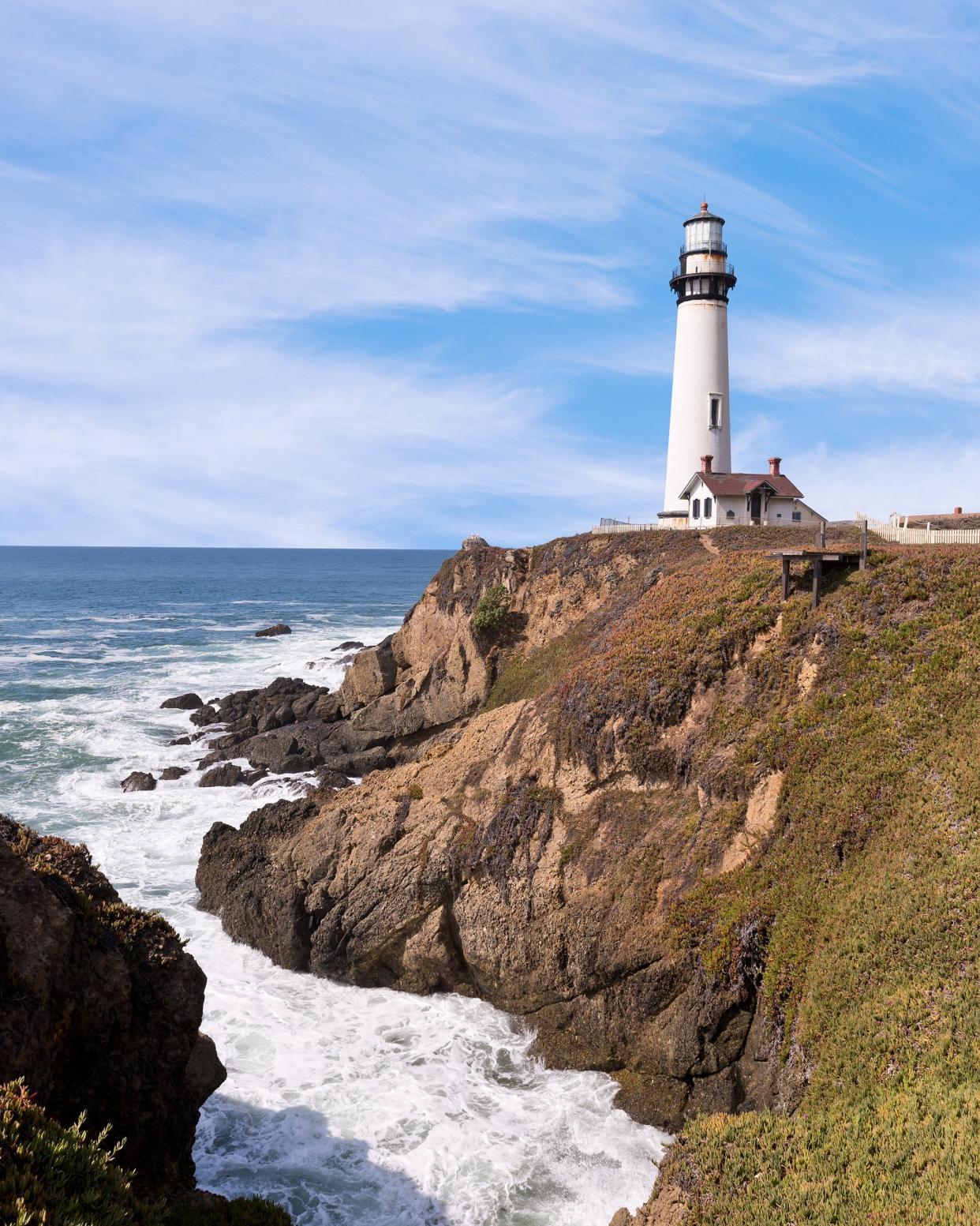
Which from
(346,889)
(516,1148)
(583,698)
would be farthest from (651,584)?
(516,1148)

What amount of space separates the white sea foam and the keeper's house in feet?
96.2

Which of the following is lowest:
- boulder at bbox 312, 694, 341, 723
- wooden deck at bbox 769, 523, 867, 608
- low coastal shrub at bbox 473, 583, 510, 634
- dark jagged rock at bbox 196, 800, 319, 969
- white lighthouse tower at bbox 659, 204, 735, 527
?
dark jagged rock at bbox 196, 800, 319, 969

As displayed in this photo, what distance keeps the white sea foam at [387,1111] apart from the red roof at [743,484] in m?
30.0

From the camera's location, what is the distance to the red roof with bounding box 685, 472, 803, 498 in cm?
4491

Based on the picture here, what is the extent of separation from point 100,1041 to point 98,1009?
0.54m

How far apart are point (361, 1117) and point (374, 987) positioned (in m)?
5.48

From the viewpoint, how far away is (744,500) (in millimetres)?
45062

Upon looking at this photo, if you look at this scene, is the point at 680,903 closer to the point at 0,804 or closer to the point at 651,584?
the point at 651,584

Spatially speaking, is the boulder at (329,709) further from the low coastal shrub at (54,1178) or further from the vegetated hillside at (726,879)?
the low coastal shrub at (54,1178)

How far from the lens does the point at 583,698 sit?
2594 centimetres

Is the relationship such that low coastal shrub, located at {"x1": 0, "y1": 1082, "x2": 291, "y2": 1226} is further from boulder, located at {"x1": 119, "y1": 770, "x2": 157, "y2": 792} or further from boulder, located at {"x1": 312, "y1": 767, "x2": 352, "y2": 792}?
boulder, located at {"x1": 119, "y1": 770, "x2": 157, "y2": 792}

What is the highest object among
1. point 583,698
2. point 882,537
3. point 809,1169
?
point 882,537

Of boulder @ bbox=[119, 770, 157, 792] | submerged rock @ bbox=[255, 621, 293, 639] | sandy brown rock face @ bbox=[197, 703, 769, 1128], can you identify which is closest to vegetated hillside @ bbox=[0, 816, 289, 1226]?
sandy brown rock face @ bbox=[197, 703, 769, 1128]

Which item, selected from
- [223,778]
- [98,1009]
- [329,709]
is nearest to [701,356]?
[329,709]
